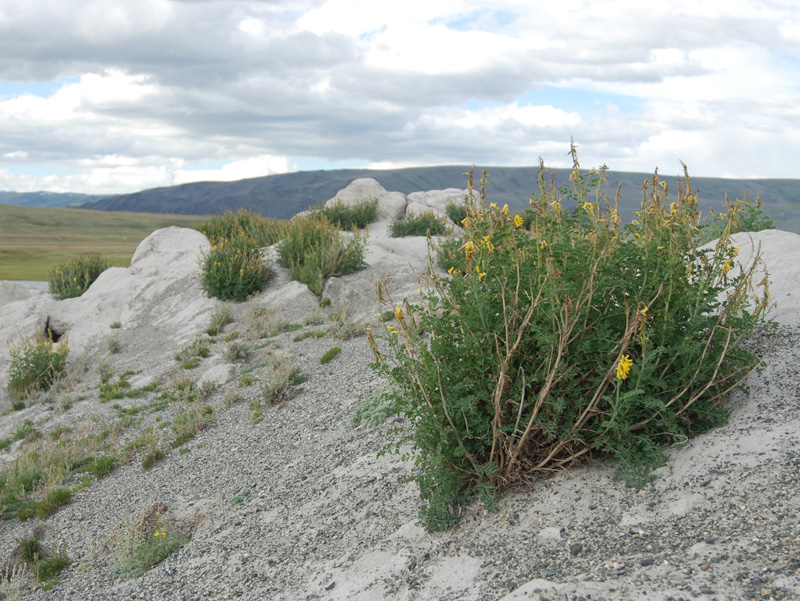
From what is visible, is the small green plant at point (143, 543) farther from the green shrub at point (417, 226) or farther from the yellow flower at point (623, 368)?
the green shrub at point (417, 226)

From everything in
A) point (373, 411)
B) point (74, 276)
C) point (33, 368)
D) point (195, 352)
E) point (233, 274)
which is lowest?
point (33, 368)

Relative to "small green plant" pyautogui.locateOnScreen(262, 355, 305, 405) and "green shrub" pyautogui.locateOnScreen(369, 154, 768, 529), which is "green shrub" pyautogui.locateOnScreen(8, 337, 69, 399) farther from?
"green shrub" pyautogui.locateOnScreen(369, 154, 768, 529)

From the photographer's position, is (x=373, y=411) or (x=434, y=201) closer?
(x=373, y=411)

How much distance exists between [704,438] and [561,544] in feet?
4.30

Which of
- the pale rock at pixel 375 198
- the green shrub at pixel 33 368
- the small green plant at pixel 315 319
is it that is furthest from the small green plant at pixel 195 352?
the pale rock at pixel 375 198

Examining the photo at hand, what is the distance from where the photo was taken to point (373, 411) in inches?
253

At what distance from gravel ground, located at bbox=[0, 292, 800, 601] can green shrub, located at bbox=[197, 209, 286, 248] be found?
9605 millimetres

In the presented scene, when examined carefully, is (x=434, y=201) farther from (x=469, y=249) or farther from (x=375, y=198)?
(x=469, y=249)

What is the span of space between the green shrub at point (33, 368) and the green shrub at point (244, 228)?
16.9 feet

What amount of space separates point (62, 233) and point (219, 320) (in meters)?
128

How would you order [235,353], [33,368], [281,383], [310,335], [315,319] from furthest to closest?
1. [315,319]
2. [33,368]
3. [310,335]
4. [235,353]
5. [281,383]

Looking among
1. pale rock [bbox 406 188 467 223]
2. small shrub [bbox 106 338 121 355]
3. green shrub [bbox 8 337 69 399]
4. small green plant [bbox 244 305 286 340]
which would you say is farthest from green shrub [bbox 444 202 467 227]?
green shrub [bbox 8 337 69 399]

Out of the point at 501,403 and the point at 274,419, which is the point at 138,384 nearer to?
the point at 274,419

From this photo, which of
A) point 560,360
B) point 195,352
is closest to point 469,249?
point 560,360
